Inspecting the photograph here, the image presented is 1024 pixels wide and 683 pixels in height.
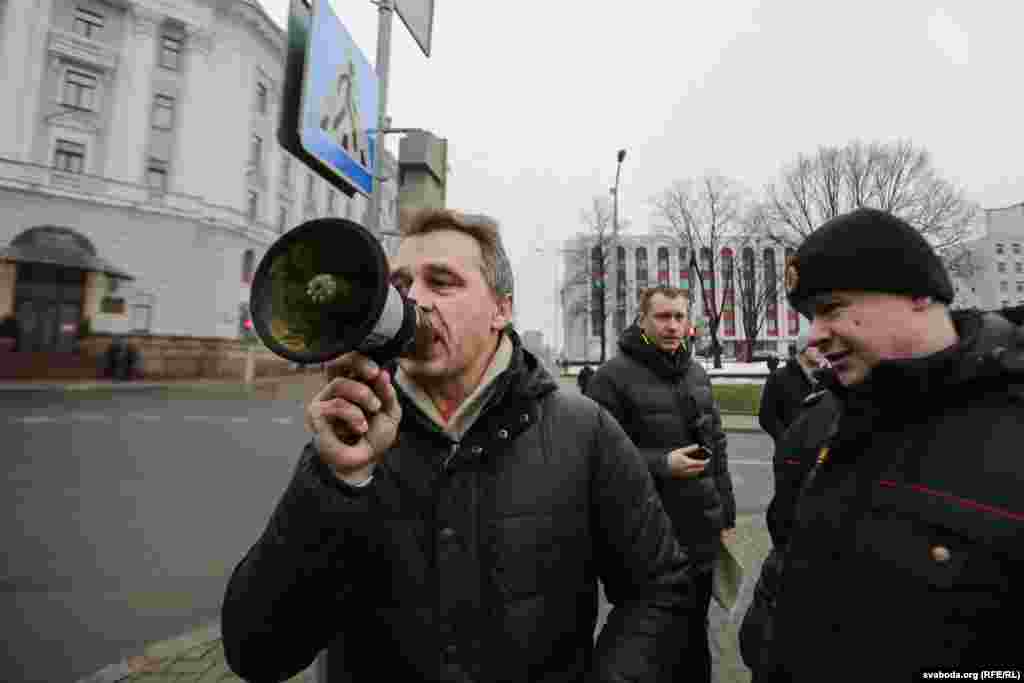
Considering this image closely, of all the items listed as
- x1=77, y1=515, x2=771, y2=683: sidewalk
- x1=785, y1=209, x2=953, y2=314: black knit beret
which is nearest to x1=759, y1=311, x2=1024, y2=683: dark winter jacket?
x1=785, y1=209, x2=953, y2=314: black knit beret

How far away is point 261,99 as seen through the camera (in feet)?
118

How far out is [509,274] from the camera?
180 centimetres

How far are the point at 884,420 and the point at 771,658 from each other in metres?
0.66

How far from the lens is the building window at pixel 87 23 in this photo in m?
29.0

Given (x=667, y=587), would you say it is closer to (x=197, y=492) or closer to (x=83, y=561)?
(x=83, y=561)

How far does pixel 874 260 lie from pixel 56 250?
34.3 meters

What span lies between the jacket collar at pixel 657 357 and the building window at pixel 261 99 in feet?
128

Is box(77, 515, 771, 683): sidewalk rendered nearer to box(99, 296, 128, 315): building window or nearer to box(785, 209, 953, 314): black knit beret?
box(785, 209, 953, 314): black knit beret

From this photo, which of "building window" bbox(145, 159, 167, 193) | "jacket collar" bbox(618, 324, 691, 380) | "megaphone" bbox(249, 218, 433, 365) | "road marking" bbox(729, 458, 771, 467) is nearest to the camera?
"megaphone" bbox(249, 218, 433, 365)

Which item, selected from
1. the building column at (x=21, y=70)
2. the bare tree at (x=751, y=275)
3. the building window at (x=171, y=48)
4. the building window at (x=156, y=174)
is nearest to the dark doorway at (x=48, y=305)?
the building column at (x=21, y=70)

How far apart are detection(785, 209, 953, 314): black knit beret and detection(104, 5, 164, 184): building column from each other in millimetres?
35585

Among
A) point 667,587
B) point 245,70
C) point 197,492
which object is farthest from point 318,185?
point 667,587

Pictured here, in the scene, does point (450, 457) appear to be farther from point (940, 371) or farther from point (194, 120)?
point (194, 120)

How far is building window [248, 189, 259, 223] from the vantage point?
35.2m
